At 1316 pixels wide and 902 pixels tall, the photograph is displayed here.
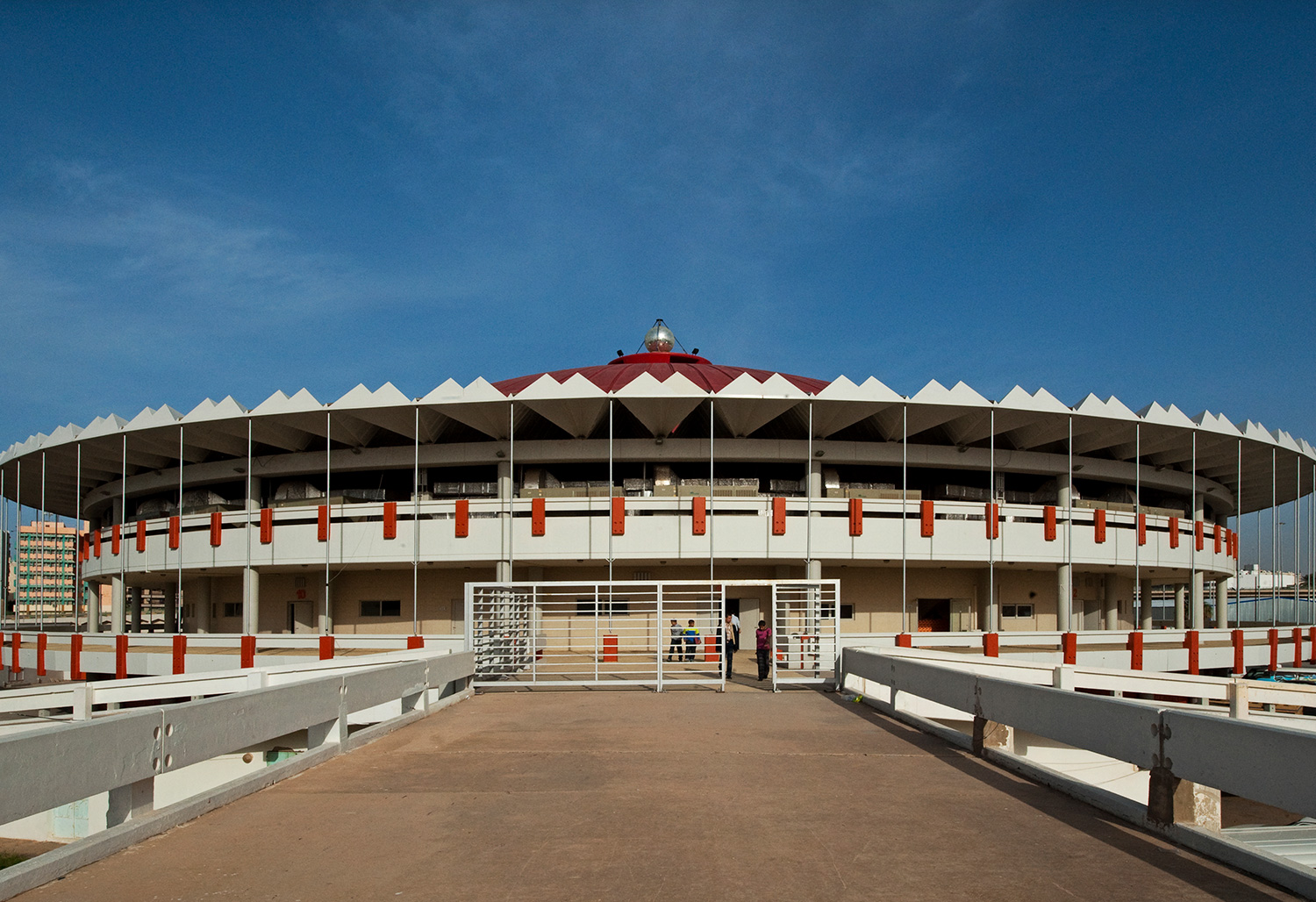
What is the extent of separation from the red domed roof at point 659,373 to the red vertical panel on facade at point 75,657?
1564 centimetres

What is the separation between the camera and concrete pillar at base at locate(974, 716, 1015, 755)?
9273mm

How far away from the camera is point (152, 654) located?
26.5 m

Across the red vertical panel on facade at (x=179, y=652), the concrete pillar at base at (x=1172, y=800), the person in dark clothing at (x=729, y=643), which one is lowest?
the red vertical panel on facade at (x=179, y=652)

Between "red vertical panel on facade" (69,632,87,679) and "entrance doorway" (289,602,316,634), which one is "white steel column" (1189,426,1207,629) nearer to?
"entrance doorway" (289,602,316,634)

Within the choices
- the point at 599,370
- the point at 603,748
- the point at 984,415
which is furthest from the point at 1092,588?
the point at 603,748

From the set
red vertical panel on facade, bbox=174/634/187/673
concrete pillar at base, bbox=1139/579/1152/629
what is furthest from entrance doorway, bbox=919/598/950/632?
red vertical panel on facade, bbox=174/634/187/673

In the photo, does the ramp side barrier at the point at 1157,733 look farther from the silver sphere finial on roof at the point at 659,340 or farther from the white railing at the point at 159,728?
the silver sphere finial on roof at the point at 659,340

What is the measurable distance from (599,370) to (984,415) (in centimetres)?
1695

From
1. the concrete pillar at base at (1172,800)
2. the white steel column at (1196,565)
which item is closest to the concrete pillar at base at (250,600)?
the concrete pillar at base at (1172,800)

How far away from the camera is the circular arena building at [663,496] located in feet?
93.3

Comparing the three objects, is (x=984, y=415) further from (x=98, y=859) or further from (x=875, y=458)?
(x=98, y=859)

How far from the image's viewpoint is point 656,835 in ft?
20.5

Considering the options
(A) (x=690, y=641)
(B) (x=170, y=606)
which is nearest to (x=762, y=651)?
(A) (x=690, y=641)

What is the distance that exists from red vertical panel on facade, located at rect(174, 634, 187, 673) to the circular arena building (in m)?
5.05
